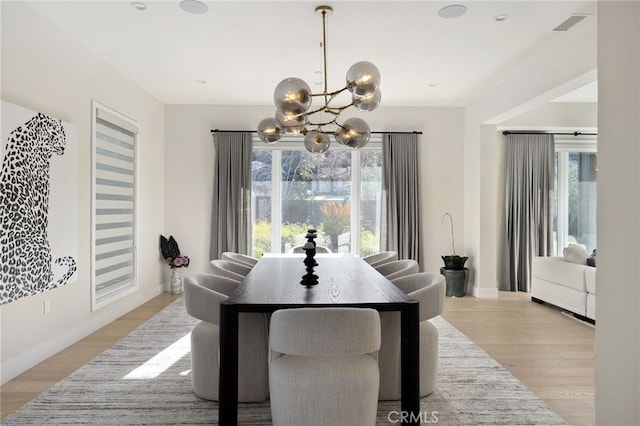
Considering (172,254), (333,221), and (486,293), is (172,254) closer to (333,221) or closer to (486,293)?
(333,221)

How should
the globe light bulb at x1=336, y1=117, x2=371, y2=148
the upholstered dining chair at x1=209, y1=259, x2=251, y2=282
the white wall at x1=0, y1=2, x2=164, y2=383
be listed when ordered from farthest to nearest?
the globe light bulb at x1=336, y1=117, x2=371, y2=148 → the upholstered dining chair at x1=209, y1=259, x2=251, y2=282 → the white wall at x1=0, y1=2, x2=164, y2=383

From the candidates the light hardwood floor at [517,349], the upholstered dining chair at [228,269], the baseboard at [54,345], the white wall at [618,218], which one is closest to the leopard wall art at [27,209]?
the baseboard at [54,345]

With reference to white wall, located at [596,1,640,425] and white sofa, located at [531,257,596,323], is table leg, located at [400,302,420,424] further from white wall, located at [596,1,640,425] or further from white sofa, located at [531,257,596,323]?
white sofa, located at [531,257,596,323]

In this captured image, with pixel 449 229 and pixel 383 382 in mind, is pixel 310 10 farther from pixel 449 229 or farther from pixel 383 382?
pixel 449 229

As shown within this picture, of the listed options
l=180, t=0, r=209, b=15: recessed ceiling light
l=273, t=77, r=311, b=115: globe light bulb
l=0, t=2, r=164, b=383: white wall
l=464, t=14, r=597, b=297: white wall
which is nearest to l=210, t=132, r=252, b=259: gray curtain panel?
l=0, t=2, r=164, b=383: white wall

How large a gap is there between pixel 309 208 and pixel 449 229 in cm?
220

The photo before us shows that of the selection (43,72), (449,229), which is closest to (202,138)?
(43,72)

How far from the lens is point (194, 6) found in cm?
329

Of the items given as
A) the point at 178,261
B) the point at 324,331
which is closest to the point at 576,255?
the point at 324,331

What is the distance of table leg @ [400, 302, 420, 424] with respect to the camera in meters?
2.23

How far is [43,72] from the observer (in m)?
3.52

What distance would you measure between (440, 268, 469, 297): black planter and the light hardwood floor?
211 mm

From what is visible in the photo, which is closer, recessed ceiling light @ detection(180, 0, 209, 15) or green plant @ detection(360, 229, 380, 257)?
recessed ceiling light @ detection(180, 0, 209, 15)

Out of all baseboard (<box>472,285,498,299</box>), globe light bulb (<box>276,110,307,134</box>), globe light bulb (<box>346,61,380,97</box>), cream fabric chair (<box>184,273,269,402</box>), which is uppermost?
globe light bulb (<box>346,61,380,97</box>)
